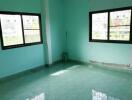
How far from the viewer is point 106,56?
15.5 feet

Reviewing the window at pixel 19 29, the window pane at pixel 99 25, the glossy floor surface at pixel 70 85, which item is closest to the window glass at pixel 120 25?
the window pane at pixel 99 25

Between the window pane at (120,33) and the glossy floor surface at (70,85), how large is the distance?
1.10 metres

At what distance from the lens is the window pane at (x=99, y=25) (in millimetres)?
4617

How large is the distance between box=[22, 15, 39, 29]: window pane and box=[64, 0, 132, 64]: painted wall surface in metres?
1.35

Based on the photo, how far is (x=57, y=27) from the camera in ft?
18.1

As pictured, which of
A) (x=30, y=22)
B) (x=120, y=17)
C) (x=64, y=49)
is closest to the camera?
(x=120, y=17)

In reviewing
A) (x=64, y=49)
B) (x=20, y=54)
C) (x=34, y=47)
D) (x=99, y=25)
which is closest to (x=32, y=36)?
(x=34, y=47)

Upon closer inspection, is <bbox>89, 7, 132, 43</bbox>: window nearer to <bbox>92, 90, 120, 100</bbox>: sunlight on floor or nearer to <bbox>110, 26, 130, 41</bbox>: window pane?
<bbox>110, 26, 130, 41</bbox>: window pane

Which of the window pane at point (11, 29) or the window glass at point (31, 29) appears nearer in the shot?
the window pane at point (11, 29)

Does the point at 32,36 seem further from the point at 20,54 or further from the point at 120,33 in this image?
the point at 120,33

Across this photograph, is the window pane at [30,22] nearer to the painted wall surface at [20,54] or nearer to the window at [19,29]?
the window at [19,29]

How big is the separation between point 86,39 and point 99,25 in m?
0.72

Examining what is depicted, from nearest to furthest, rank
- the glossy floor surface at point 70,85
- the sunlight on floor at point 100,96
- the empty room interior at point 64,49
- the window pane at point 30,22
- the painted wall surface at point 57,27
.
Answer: the sunlight on floor at point 100,96 → the glossy floor surface at point 70,85 → the empty room interior at point 64,49 → the window pane at point 30,22 → the painted wall surface at point 57,27

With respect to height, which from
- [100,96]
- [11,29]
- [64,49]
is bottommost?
[100,96]
